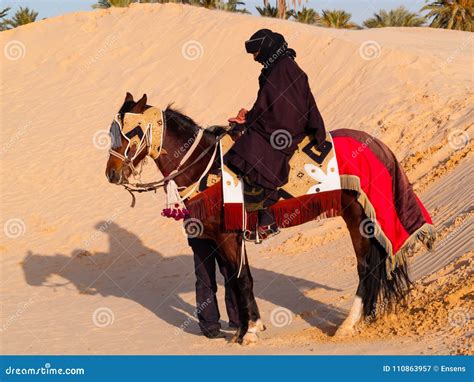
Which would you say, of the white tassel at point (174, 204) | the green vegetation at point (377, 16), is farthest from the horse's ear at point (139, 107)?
the green vegetation at point (377, 16)

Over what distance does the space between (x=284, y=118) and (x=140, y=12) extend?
65.5 ft

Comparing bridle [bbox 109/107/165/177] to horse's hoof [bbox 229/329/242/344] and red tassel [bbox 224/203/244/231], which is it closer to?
red tassel [bbox 224/203/244/231]

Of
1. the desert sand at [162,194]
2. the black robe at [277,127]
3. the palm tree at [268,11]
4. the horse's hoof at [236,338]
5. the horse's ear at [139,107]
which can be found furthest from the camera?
the palm tree at [268,11]

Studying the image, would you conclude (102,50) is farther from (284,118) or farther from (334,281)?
(284,118)

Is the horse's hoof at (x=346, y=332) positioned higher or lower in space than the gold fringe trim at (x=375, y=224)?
lower

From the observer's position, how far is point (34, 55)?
Result: 26703 mm

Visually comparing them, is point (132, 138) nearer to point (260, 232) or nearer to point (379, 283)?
point (260, 232)

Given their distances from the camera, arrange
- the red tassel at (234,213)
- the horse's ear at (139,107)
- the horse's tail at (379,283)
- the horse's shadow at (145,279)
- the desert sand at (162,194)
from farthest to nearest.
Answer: the horse's shadow at (145,279) < the desert sand at (162,194) < the horse's ear at (139,107) < the horse's tail at (379,283) < the red tassel at (234,213)

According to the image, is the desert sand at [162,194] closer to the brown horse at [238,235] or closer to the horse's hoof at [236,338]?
the horse's hoof at [236,338]

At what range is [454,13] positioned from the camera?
42.0 meters

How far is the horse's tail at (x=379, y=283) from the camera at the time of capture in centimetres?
777

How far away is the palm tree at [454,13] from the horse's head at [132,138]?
36238 mm

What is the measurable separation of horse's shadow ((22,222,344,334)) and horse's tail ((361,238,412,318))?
0.63 m

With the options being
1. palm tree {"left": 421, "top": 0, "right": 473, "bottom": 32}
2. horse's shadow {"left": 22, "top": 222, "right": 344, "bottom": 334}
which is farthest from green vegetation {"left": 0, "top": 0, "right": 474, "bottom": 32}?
horse's shadow {"left": 22, "top": 222, "right": 344, "bottom": 334}
